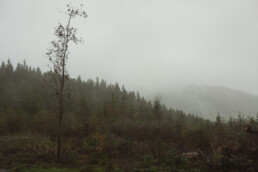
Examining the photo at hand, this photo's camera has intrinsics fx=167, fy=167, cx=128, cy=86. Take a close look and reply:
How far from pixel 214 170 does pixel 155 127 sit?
19.7 metres

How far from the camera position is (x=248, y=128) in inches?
348

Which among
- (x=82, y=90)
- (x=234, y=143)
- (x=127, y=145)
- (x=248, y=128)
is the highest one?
(x=82, y=90)

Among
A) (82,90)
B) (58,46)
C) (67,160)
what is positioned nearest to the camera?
(67,160)

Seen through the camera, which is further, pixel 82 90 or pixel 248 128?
pixel 82 90

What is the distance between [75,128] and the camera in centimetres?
2370

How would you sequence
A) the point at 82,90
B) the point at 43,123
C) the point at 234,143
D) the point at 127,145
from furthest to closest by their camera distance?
the point at 82,90
the point at 43,123
the point at 127,145
the point at 234,143

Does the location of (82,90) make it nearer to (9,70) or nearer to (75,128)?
(9,70)

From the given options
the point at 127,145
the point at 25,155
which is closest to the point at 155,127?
the point at 127,145

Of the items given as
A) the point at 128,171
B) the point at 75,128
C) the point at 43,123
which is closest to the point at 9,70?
the point at 43,123

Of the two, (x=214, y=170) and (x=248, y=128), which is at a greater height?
(x=248, y=128)

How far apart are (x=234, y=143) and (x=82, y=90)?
103 meters

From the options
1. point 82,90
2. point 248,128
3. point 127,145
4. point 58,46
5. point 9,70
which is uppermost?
point 9,70

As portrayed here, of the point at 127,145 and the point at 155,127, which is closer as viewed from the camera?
the point at 127,145

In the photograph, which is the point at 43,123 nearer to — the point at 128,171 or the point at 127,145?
the point at 127,145
